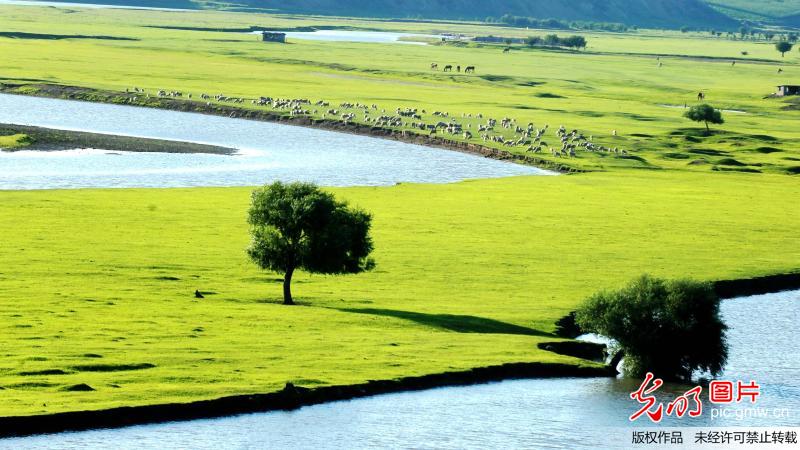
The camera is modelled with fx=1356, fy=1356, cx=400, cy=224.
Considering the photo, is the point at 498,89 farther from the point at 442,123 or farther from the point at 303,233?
the point at 303,233

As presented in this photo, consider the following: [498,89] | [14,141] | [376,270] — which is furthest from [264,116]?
[376,270]

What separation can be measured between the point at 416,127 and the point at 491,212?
147ft

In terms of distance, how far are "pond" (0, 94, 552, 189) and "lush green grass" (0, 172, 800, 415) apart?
651cm

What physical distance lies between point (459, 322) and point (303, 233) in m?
8.03

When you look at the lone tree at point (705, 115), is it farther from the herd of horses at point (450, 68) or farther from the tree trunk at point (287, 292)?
the tree trunk at point (287, 292)

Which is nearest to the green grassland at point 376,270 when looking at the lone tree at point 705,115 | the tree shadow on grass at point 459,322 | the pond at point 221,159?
the tree shadow on grass at point 459,322

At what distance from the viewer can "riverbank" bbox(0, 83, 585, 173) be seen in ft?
371

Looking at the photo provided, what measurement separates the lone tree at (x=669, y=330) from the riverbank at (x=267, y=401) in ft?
4.70

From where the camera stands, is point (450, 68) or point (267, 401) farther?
point (450, 68)

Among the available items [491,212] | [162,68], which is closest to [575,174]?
[491,212]

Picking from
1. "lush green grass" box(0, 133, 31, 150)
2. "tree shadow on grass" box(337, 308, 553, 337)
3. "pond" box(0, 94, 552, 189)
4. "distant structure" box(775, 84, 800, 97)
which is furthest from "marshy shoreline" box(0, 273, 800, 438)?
"distant structure" box(775, 84, 800, 97)

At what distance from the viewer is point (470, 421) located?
41.5m

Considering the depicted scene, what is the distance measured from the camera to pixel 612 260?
66.1m

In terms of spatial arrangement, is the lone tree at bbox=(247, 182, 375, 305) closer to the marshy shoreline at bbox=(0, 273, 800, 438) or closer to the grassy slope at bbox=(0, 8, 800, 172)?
the marshy shoreline at bbox=(0, 273, 800, 438)
